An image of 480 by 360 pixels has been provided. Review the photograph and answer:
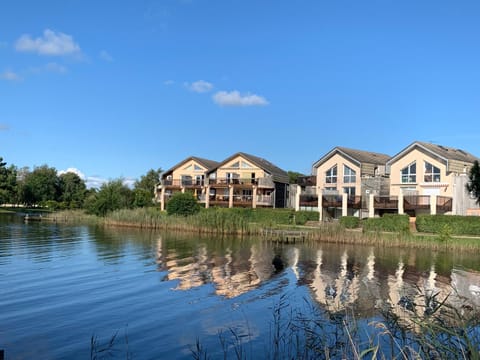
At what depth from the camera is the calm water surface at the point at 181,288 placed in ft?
35.0

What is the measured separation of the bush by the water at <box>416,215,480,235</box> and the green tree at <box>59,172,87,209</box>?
59.6 metres

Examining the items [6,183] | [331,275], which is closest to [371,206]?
[331,275]

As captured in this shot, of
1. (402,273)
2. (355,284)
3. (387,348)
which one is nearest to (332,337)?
(387,348)

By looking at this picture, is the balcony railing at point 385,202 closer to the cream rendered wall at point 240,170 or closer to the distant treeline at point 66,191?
the cream rendered wall at point 240,170

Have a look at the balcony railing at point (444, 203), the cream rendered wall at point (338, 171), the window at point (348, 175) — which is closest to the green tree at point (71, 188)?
the cream rendered wall at point (338, 171)

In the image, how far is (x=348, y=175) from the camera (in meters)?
51.3

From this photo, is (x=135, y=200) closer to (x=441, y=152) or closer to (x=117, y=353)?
(x=441, y=152)

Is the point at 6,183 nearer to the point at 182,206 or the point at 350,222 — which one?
the point at 182,206

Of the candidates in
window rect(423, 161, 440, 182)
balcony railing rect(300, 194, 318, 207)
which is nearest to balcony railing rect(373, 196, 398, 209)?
window rect(423, 161, 440, 182)

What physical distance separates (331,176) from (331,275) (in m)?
33.4

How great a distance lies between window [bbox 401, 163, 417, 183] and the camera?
46.8m

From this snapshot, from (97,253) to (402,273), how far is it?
52.5ft

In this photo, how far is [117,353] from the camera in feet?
31.8

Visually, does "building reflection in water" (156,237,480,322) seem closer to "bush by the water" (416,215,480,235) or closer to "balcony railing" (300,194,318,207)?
"bush by the water" (416,215,480,235)
